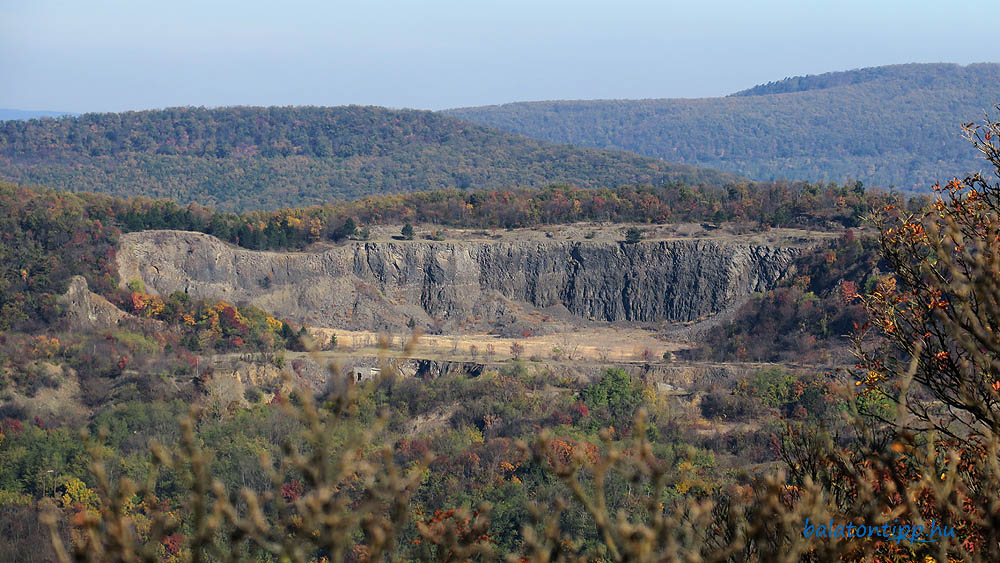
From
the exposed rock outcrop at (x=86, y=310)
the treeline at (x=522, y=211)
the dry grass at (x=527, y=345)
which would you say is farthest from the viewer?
the treeline at (x=522, y=211)

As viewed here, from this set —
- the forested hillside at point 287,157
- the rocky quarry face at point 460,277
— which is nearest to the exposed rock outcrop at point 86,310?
the rocky quarry face at point 460,277

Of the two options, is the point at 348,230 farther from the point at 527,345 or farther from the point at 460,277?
the point at 527,345

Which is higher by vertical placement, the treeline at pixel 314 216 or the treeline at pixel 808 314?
the treeline at pixel 314 216

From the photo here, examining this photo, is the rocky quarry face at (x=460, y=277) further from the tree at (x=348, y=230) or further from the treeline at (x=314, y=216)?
the treeline at (x=314, y=216)

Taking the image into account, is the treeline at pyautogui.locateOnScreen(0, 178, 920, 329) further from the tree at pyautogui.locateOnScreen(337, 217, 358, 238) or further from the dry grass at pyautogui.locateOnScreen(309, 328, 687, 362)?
the dry grass at pyautogui.locateOnScreen(309, 328, 687, 362)

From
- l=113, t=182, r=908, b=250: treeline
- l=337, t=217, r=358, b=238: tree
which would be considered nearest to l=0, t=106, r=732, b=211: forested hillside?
l=113, t=182, r=908, b=250: treeline

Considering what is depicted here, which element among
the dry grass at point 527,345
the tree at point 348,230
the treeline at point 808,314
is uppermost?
the tree at point 348,230

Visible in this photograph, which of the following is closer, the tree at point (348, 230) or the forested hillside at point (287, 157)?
the tree at point (348, 230)

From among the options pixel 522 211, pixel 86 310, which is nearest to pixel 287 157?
pixel 522 211
